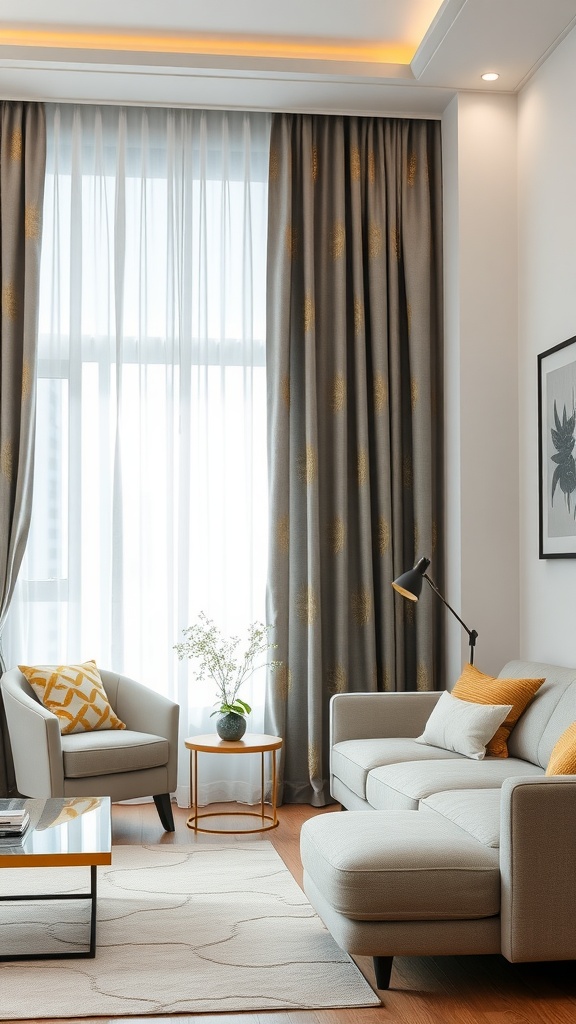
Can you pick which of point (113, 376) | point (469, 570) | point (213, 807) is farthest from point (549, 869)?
point (113, 376)

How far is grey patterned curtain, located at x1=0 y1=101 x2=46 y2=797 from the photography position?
5008mm

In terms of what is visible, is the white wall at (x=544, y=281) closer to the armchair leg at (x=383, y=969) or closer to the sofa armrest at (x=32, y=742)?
the armchair leg at (x=383, y=969)

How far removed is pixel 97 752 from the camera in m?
4.25

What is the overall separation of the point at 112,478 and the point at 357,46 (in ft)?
7.88

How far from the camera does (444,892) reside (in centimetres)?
266

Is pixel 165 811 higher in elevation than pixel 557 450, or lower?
lower

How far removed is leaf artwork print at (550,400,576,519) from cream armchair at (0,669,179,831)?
1.92 metres

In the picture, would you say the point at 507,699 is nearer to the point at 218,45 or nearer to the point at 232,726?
the point at 232,726

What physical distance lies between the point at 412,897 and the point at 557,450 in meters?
2.33

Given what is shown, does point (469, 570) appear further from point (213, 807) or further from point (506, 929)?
point (506, 929)

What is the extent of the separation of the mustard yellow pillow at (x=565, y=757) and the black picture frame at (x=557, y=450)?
4.24 feet

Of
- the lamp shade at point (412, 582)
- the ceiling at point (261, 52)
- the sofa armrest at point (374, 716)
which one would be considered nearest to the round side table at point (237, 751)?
the sofa armrest at point (374, 716)

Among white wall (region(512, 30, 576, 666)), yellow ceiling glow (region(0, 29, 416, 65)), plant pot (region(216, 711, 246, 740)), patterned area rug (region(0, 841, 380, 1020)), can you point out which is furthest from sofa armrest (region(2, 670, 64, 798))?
yellow ceiling glow (region(0, 29, 416, 65))

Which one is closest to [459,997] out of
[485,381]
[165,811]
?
[165,811]
